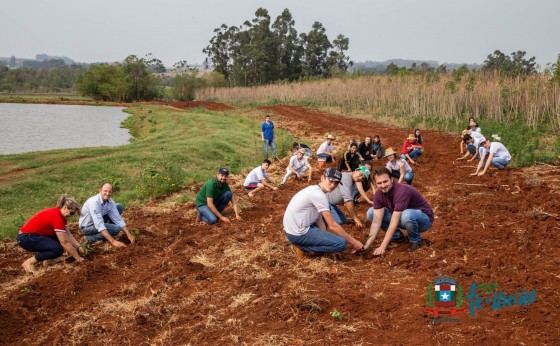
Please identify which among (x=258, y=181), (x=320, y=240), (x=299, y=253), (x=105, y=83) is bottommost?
(x=299, y=253)

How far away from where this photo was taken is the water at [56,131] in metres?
22.3

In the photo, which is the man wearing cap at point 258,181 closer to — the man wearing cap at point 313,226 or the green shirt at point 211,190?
the green shirt at point 211,190

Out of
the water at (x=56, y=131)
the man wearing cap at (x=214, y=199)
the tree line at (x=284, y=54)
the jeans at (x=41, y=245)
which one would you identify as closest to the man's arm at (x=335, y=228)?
the man wearing cap at (x=214, y=199)

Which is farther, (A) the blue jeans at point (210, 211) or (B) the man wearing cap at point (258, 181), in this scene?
(B) the man wearing cap at point (258, 181)

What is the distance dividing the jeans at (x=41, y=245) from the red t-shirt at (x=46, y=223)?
61mm

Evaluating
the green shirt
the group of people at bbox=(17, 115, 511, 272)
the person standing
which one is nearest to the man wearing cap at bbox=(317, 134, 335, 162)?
the group of people at bbox=(17, 115, 511, 272)

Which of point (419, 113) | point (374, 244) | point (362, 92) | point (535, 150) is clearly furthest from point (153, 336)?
point (362, 92)

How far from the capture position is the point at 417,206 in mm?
5598

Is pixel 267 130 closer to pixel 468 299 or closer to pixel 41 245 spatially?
pixel 41 245

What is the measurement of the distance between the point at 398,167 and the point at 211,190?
3.99 m

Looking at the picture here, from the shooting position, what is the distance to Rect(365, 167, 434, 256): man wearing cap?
528cm

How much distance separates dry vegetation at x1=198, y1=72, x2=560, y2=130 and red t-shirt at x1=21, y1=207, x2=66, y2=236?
1406cm

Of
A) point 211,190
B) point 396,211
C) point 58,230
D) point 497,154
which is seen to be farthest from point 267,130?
point 396,211

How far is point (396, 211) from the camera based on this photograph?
17.4ft
